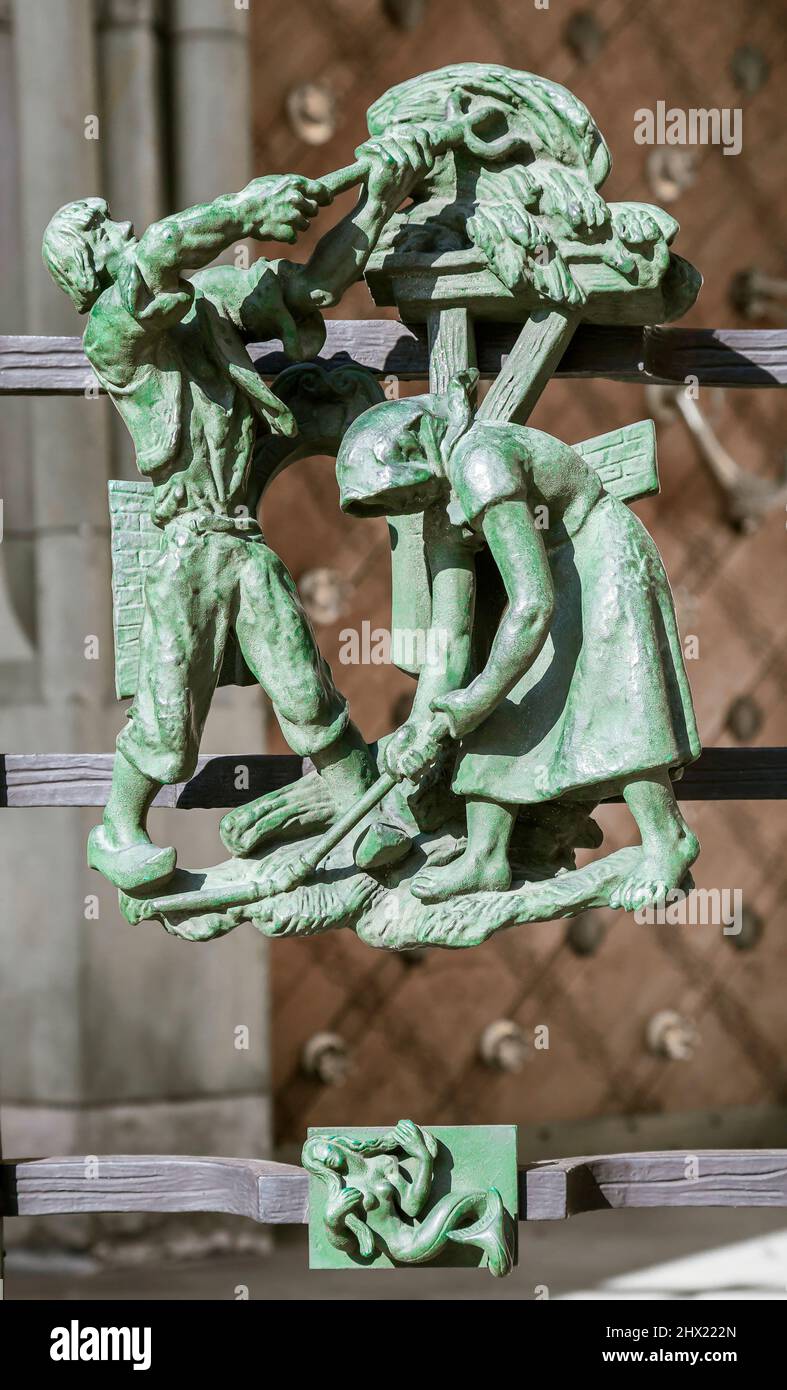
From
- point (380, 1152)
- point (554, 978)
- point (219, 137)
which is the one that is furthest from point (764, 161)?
point (380, 1152)

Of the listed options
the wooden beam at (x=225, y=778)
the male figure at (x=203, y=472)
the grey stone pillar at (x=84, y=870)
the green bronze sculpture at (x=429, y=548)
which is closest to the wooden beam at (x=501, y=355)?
the green bronze sculpture at (x=429, y=548)

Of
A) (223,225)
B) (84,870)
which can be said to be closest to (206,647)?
(223,225)

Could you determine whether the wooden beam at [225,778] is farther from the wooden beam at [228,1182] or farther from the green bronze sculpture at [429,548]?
the wooden beam at [228,1182]

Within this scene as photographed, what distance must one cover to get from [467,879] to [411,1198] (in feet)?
1.19

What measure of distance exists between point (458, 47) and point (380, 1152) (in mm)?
2124

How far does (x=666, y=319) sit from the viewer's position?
2145 mm

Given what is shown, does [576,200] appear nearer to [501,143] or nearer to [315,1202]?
[501,143]

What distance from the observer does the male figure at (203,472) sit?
2.00 meters

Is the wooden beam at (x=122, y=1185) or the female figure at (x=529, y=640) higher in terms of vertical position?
the female figure at (x=529, y=640)

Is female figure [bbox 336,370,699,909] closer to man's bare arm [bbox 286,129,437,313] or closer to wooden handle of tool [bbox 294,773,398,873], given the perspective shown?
wooden handle of tool [bbox 294,773,398,873]

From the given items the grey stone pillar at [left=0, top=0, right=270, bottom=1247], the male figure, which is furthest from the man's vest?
the grey stone pillar at [left=0, top=0, right=270, bottom=1247]

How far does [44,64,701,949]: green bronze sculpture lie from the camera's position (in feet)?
6.43

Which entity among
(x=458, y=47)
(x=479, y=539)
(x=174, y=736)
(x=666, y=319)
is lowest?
(x=174, y=736)

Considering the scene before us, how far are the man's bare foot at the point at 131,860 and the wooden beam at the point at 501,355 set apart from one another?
57cm
